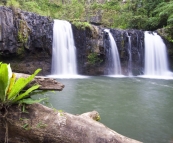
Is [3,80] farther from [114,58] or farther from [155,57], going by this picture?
[155,57]

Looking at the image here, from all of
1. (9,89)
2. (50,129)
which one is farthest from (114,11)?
(50,129)

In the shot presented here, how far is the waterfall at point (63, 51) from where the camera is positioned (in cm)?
1542

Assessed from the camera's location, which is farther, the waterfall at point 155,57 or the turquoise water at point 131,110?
the waterfall at point 155,57

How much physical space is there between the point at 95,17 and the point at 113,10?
121 inches

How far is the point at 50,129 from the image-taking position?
70.5 inches

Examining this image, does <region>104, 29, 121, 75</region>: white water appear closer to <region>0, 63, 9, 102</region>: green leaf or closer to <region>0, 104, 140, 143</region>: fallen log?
<region>0, 104, 140, 143</region>: fallen log

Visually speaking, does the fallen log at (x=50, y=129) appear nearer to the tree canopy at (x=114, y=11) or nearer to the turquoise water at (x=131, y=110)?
the turquoise water at (x=131, y=110)

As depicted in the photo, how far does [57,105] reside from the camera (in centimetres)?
672

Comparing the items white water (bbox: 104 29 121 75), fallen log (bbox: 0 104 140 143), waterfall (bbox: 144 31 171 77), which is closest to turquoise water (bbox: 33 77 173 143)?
fallen log (bbox: 0 104 140 143)

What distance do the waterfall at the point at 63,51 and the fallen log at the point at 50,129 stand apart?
13.7 meters

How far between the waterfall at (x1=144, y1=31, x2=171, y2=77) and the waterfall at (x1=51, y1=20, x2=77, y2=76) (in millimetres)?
7141

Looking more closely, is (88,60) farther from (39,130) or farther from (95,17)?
(39,130)

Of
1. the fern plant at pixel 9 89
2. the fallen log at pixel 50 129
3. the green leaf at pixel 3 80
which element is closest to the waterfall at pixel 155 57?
the fallen log at pixel 50 129

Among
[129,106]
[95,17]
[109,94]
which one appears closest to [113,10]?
[95,17]
